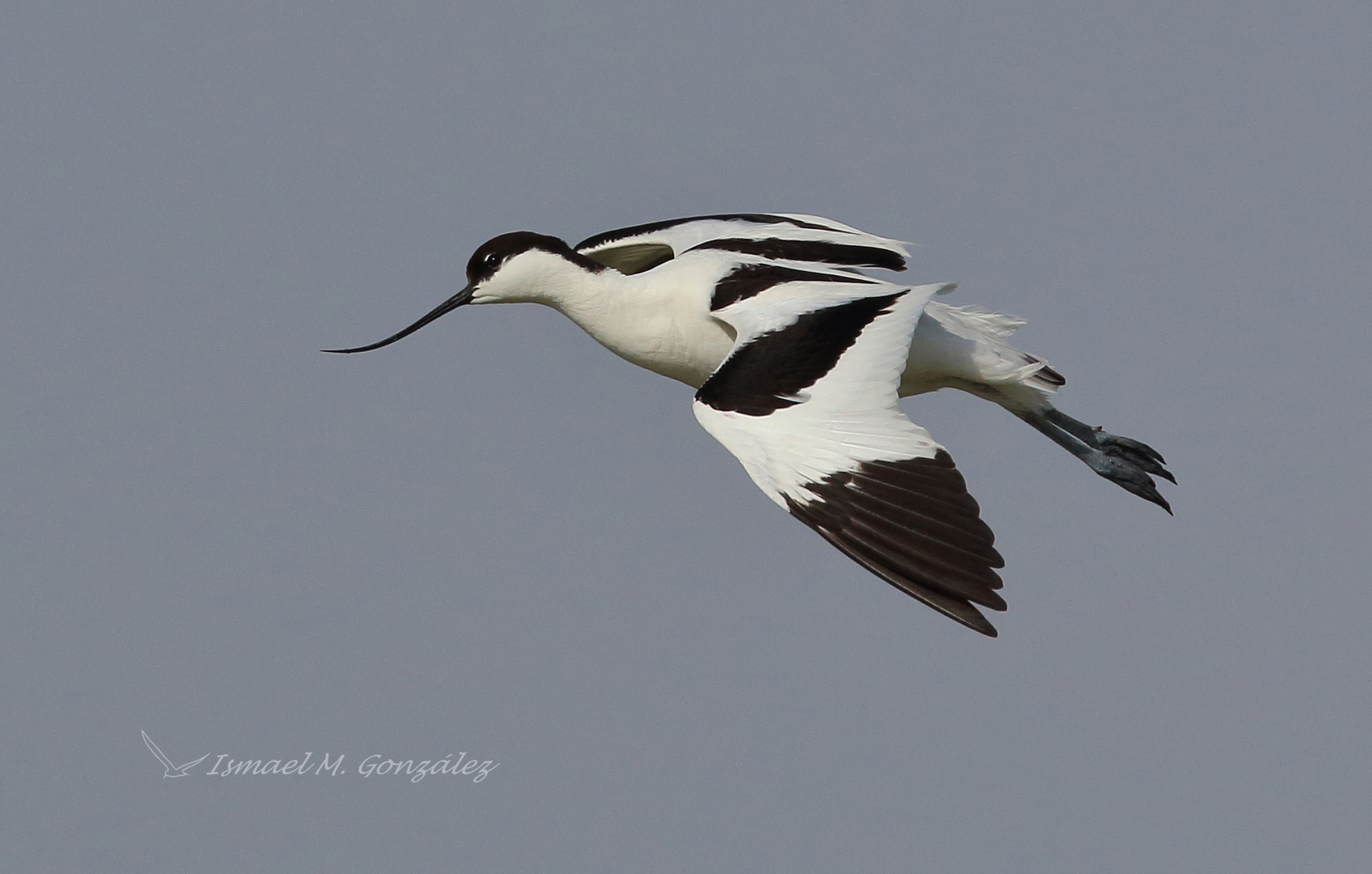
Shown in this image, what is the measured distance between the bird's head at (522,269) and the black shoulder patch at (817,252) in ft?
2.32

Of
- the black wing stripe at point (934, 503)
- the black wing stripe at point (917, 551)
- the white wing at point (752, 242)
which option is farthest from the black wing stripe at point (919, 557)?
the white wing at point (752, 242)

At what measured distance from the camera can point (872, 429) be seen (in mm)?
6121

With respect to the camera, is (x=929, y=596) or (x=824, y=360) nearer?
(x=929, y=596)

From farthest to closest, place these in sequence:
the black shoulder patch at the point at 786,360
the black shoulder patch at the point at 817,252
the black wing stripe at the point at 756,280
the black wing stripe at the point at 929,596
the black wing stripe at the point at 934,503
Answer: the black shoulder patch at the point at 817,252 → the black wing stripe at the point at 756,280 → the black shoulder patch at the point at 786,360 → the black wing stripe at the point at 934,503 → the black wing stripe at the point at 929,596

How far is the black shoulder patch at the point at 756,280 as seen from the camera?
23.7 feet

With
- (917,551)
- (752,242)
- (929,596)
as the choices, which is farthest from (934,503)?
(752,242)

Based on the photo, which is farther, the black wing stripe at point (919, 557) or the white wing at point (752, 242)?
the white wing at point (752, 242)

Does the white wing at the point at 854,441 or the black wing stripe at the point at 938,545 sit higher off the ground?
the white wing at the point at 854,441

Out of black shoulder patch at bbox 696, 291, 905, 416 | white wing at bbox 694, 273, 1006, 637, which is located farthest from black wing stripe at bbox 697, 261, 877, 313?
black shoulder patch at bbox 696, 291, 905, 416

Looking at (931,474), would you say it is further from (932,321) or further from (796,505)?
(932,321)

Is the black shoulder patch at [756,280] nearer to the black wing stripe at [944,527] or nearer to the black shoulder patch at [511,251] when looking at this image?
the black shoulder patch at [511,251]

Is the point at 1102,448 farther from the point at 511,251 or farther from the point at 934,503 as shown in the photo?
the point at 511,251

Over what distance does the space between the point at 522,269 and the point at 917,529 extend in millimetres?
2979

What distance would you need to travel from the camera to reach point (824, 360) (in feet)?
21.3
